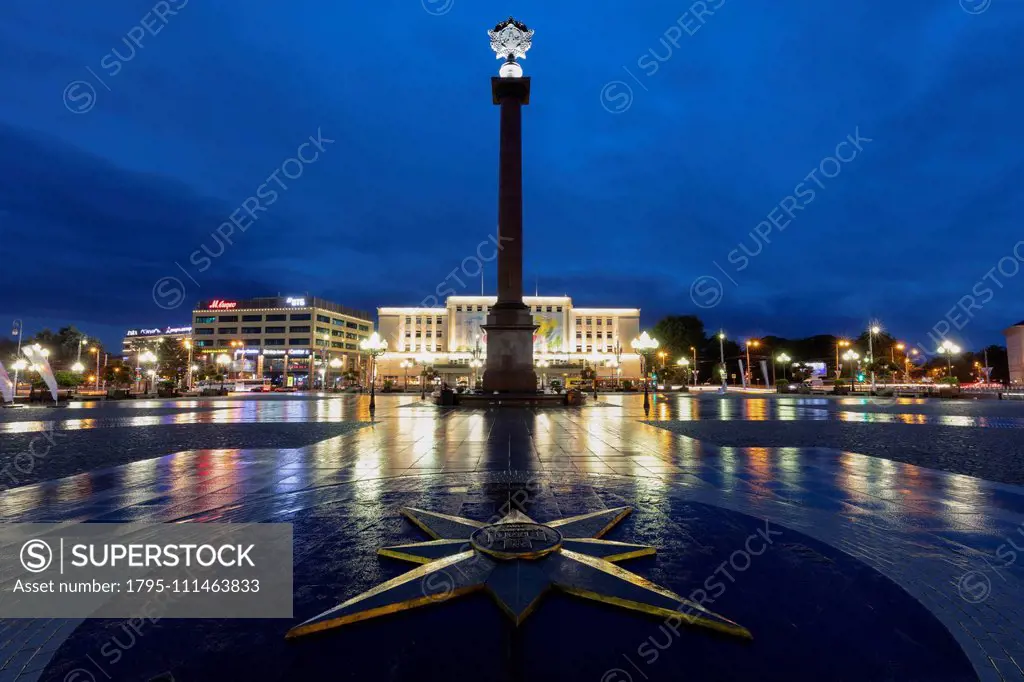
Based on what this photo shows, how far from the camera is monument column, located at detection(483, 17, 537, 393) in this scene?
90.2 feet

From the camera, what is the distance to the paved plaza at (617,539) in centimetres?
247

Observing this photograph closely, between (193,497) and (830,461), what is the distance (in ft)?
34.5

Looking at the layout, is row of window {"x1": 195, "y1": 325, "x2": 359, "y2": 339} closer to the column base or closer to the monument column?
the monument column

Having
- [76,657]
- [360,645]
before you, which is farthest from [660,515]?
[76,657]

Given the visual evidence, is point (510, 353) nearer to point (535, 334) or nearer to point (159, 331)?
point (535, 334)

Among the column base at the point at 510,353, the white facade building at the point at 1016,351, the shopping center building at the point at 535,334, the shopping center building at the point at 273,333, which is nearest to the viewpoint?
the column base at the point at 510,353

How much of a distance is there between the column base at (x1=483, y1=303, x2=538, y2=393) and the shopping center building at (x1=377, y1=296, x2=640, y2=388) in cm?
7613

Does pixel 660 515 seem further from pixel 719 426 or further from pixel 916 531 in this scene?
pixel 719 426

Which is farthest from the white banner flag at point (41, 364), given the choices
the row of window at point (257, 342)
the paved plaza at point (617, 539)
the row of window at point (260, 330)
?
the row of window at point (260, 330)

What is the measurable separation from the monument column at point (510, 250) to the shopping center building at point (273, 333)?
279ft

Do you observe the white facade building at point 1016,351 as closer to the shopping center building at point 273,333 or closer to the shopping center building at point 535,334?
the shopping center building at point 535,334

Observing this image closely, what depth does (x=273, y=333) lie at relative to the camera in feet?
366

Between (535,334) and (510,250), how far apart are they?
78.2 m

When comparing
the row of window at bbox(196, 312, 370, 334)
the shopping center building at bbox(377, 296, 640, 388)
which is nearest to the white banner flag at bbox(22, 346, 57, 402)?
the shopping center building at bbox(377, 296, 640, 388)
